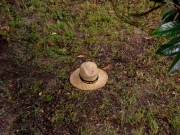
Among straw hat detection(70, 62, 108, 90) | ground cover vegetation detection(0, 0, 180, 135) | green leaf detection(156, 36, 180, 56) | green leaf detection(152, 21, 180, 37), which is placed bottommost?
ground cover vegetation detection(0, 0, 180, 135)

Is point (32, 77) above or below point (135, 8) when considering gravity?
below

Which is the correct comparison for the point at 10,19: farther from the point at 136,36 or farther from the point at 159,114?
the point at 159,114

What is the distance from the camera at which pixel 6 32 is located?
369 cm

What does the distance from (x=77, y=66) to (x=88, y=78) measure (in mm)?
644

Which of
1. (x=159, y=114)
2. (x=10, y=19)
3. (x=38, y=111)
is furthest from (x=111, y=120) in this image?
(x=10, y=19)

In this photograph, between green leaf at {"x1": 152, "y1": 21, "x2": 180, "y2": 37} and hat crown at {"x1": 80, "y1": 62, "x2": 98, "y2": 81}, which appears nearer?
green leaf at {"x1": 152, "y1": 21, "x2": 180, "y2": 37}

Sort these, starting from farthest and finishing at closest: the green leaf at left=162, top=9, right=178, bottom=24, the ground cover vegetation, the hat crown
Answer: the ground cover vegetation → the hat crown → the green leaf at left=162, top=9, right=178, bottom=24

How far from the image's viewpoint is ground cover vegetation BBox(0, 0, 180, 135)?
2.74 meters

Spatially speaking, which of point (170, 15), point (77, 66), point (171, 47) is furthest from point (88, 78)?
point (171, 47)

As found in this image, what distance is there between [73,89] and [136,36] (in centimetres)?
A: 126

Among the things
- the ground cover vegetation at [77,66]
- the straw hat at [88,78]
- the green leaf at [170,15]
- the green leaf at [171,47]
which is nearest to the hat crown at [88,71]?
the straw hat at [88,78]

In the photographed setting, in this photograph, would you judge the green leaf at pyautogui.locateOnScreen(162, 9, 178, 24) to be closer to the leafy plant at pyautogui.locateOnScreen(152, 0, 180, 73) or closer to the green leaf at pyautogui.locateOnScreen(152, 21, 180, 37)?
the leafy plant at pyautogui.locateOnScreen(152, 0, 180, 73)

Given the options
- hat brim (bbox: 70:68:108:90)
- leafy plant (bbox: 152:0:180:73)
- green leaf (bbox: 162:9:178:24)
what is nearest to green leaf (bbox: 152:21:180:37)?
leafy plant (bbox: 152:0:180:73)

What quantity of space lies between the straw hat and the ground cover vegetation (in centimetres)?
19
